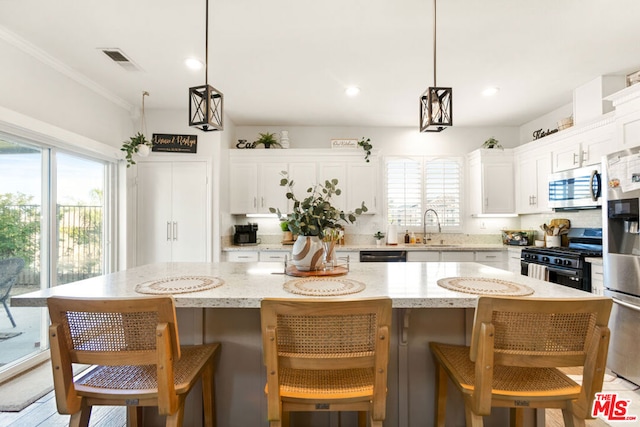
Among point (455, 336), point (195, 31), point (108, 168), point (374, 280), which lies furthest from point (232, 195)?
point (455, 336)

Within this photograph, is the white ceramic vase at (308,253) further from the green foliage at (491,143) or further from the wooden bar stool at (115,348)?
the green foliage at (491,143)

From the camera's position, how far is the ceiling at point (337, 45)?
2.20m

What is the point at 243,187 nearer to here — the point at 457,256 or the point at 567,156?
the point at 457,256

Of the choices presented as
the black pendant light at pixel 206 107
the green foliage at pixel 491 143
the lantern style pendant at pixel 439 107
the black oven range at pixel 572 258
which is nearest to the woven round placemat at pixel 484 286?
the lantern style pendant at pixel 439 107

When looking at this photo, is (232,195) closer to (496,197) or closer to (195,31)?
(195,31)

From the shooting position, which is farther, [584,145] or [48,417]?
[584,145]

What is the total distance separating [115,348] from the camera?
3.89 ft

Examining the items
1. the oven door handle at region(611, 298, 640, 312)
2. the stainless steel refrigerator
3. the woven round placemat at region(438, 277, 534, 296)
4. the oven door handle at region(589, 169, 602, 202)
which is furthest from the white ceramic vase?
the oven door handle at region(589, 169, 602, 202)

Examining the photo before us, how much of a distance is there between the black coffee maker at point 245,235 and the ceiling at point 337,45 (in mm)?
1679

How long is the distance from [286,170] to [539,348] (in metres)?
3.79

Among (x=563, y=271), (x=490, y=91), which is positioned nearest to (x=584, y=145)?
(x=490, y=91)

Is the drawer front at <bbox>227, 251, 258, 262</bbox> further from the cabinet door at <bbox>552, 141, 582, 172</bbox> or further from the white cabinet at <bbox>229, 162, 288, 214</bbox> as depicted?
the cabinet door at <bbox>552, 141, 582, 172</bbox>

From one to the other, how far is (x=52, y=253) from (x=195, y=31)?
93.5 inches

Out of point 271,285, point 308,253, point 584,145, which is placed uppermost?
point 584,145
